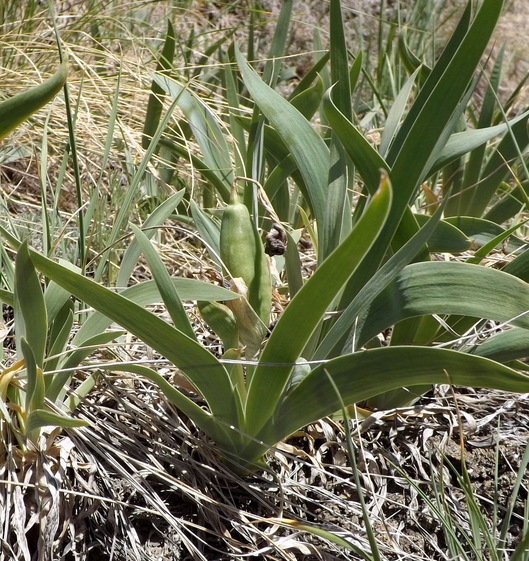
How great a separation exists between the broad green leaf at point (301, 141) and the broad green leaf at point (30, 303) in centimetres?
40

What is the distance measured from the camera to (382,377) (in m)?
0.65

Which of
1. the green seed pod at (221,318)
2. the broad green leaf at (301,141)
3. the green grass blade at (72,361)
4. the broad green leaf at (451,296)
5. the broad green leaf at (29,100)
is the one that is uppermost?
the broad green leaf at (29,100)

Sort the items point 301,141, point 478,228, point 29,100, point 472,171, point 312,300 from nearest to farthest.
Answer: point 29,100 < point 312,300 < point 301,141 < point 478,228 < point 472,171

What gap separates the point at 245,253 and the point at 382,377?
248 millimetres

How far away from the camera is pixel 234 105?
139 cm

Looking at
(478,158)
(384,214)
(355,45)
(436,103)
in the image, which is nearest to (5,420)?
(384,214)

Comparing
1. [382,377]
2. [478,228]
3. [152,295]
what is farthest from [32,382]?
[478,228]

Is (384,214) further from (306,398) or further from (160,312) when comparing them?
(160,312)

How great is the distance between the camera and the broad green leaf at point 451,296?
651 mm

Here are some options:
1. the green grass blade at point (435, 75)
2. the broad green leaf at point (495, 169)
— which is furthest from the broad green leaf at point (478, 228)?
the green grass blade at point (435, 75)

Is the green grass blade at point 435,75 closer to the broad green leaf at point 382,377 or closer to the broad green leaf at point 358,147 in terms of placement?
the broad green leaf at point 358,147

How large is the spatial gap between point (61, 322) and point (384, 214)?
19.9 inches

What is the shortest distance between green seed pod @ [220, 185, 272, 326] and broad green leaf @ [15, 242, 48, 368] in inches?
9.3

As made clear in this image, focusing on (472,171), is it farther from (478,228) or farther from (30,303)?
(30,303)
